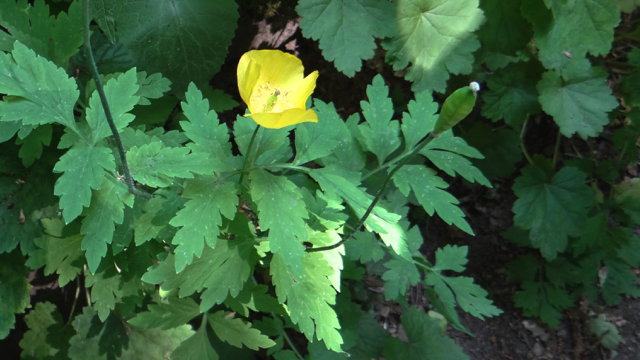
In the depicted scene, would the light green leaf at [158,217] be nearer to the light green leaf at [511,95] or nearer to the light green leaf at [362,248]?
the light green leaf at [362,248]

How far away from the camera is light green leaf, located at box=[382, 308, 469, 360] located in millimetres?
1884

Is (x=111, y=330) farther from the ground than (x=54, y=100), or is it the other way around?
(x=54, y=100)

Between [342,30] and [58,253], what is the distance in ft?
4.26

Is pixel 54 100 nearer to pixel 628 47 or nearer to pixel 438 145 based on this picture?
pixel 438 145

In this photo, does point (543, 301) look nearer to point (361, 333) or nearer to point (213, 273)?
point (361, 333)

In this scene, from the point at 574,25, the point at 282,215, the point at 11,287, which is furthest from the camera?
the point at 574,25

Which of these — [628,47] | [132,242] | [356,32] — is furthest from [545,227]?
[132,242]

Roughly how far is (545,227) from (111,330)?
2.26 m

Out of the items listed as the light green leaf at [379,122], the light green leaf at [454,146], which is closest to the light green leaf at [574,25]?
the light green leaf at [454,146]

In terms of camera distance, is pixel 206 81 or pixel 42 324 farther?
pixel 42 324

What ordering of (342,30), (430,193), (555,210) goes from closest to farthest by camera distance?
(430,193) < (342,30) < (555,210)

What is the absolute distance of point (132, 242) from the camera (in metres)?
1.28

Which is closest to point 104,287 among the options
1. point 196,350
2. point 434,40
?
point 196,350

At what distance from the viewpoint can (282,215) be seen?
970 millimetres
